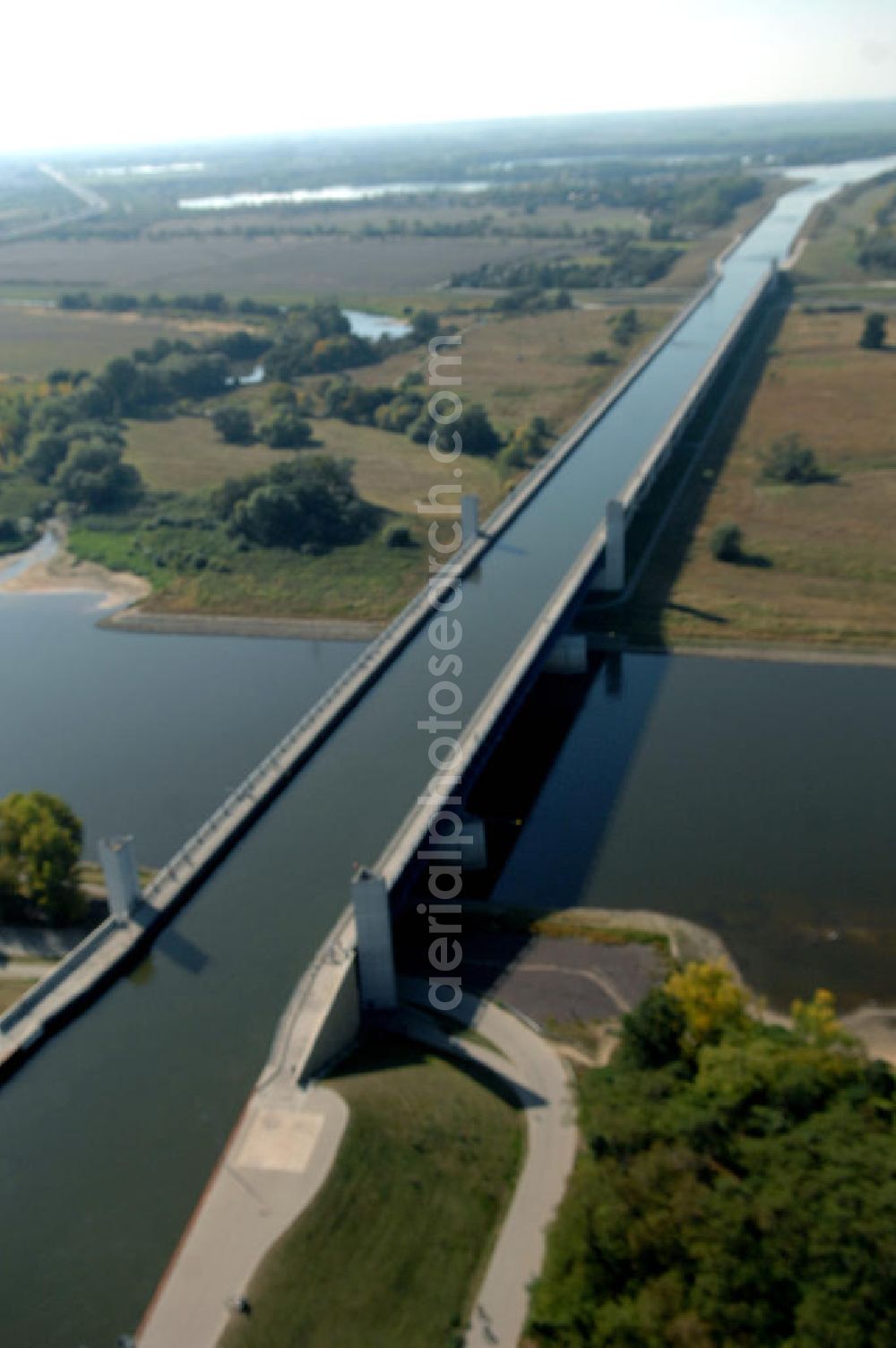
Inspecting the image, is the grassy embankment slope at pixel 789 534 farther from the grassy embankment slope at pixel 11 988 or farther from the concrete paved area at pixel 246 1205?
the concrete paved area at pixel 246 1205

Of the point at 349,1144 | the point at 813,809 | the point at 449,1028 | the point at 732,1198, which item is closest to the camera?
the point at 732,1198

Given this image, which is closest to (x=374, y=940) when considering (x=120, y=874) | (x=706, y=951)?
(x=120, y=874)

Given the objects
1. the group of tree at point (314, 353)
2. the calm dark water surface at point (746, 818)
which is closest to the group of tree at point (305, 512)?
the calm dark water surface at point (746, 818)

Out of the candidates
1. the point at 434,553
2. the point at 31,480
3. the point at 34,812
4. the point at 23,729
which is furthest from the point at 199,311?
the point at 34,812

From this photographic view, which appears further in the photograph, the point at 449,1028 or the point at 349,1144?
the point at 449,1028

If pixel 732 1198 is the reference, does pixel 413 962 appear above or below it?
below

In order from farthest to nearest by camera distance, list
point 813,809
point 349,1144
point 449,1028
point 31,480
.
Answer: point 31,480 < point 813,809 < point 449,1028 < point 349,1144

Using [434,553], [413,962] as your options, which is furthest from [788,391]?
[413,962]

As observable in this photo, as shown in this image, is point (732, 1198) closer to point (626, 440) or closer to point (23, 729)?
point (23, 729)
